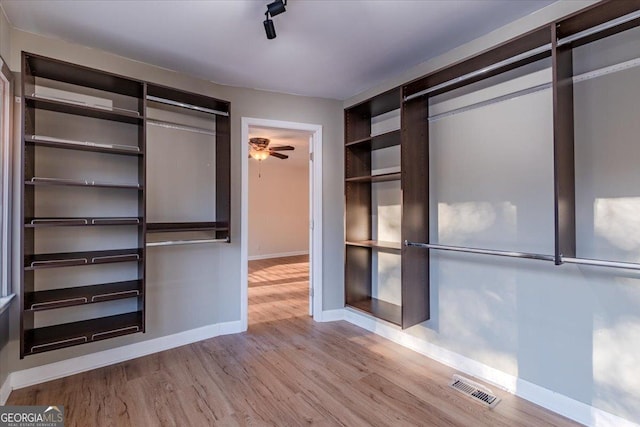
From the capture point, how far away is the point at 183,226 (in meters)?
2.95

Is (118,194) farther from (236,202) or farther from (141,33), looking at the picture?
(141,33)

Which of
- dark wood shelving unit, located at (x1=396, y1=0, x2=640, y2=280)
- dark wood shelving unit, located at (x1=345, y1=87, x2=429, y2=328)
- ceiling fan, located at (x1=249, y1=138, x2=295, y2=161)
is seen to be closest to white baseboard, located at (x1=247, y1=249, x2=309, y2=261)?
ceiling fan, located at (x1=249, y1=138, x2=295, y2=161)

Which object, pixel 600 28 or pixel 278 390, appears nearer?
pixel 600 28

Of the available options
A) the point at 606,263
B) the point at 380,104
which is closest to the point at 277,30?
the point at 380,104

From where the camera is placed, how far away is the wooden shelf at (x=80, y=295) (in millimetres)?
2168

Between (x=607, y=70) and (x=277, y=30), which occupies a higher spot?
(x=277, y=30)

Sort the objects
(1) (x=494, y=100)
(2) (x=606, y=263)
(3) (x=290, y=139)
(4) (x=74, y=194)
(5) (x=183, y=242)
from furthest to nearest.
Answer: (3) (x=290, y=139) < (5) (x=183, y=242) < (4) (x=74, y=194) < (1) (x=494, y=100) < (2) (x=606, y=263)

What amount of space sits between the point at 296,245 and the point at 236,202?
5994 mm

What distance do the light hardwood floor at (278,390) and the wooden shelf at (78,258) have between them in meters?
0.89

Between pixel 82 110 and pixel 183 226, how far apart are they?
3.77 feet

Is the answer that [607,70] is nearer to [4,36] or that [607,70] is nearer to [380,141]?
[380,141]

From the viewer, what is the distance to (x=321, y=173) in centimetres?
370

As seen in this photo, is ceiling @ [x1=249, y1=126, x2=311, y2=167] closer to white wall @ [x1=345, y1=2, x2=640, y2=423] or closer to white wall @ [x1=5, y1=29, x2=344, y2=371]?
white wall @ [x1=5, y1=29, x2=344, y2=371]

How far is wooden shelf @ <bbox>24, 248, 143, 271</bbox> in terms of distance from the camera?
2146 mm
